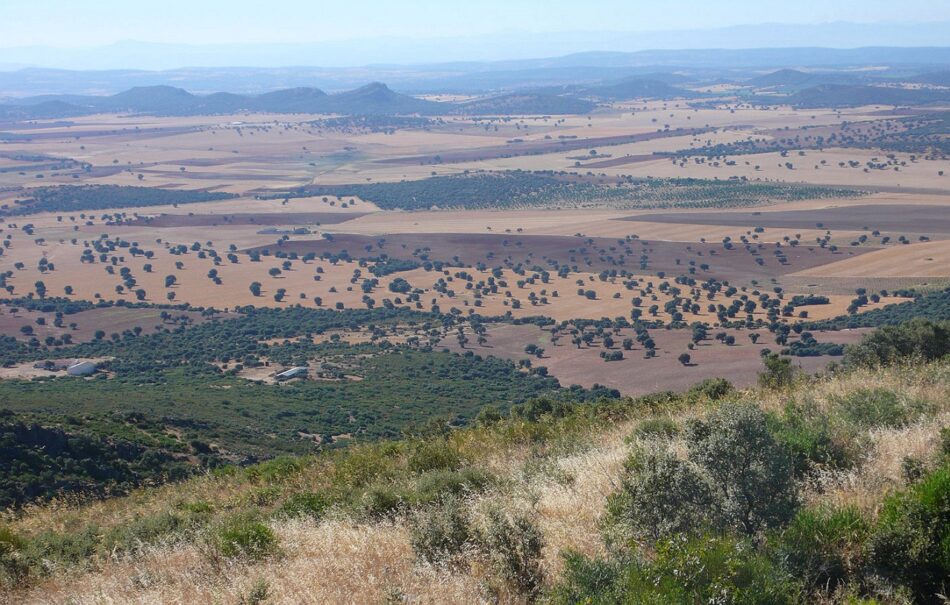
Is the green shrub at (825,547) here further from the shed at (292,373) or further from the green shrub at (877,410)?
the shed at (292,373)

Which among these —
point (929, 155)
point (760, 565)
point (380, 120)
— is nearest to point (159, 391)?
point (760, 565)

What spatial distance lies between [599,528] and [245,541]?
298cm

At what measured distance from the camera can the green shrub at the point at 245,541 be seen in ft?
23.7

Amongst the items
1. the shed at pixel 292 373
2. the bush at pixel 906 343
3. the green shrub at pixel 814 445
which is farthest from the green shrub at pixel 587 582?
the shed at pixel 292 373

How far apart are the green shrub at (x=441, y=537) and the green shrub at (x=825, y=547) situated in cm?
229

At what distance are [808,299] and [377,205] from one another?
5855 centimetres

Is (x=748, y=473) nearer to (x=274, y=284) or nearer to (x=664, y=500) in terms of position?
(x=664, y=500)

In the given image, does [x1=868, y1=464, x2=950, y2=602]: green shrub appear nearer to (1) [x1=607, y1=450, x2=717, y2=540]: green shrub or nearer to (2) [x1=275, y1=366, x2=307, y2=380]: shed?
(1) [x1=607, y1=450, x2=717, y2=540]: green shrub

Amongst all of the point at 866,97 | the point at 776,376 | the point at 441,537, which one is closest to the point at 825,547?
the point at 441,537

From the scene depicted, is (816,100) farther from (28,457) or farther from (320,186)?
(28,457)

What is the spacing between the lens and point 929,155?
10912 centimetres

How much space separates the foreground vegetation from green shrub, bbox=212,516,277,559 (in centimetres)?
2

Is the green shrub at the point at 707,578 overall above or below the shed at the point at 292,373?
above

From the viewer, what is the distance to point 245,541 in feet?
24.0
